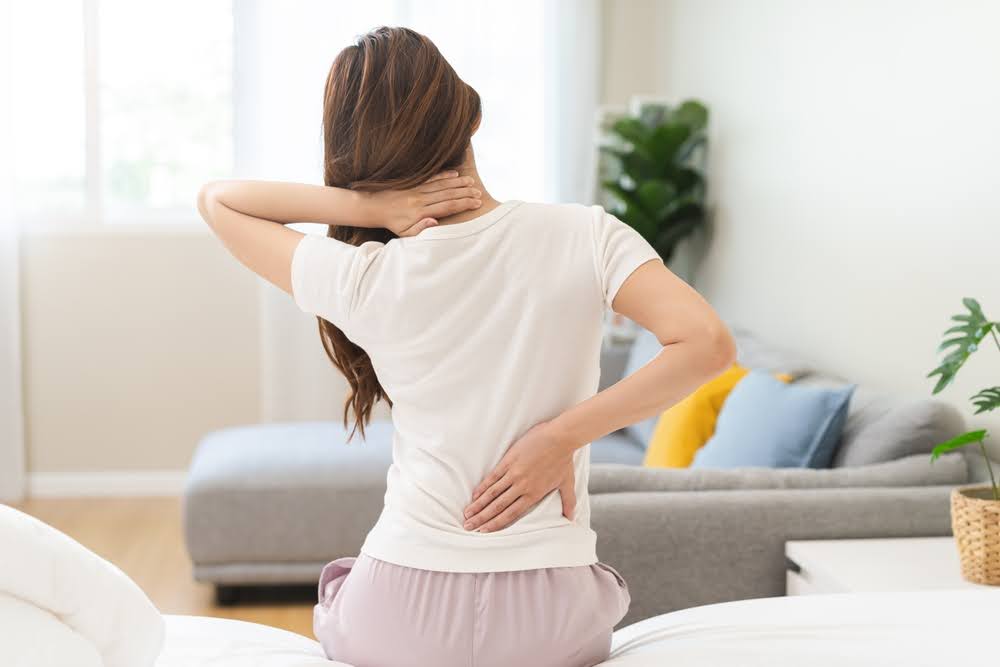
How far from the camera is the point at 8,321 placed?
16.4 feet

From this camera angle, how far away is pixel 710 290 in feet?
15.7

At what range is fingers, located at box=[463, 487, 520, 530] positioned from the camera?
1.32 meters

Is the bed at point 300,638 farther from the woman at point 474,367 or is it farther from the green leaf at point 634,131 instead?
the green leaf at point 634,131

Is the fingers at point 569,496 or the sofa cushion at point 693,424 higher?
the fingers at point 569,496

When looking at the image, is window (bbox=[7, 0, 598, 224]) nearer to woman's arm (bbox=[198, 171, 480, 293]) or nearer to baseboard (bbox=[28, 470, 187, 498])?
baseboard (bbox=[28, 470, 187, 498])

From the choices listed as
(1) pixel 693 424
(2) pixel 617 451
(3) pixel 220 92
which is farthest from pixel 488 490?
(3) pixel 220 92

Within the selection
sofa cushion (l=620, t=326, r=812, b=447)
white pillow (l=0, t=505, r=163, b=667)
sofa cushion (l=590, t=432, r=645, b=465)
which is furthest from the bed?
sofa cushion (l=590, t=432, r=645, b=465)

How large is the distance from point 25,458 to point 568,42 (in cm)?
301

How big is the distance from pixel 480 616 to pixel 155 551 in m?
3.25

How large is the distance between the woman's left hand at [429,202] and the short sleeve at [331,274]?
45 mm

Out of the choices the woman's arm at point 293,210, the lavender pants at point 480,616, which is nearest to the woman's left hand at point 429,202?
the woman's arm at point 293,210

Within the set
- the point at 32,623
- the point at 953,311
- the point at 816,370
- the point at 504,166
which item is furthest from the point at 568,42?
the point at 32,623

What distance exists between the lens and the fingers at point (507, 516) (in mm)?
1327

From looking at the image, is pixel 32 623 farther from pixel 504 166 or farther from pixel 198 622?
pixel 504 166
